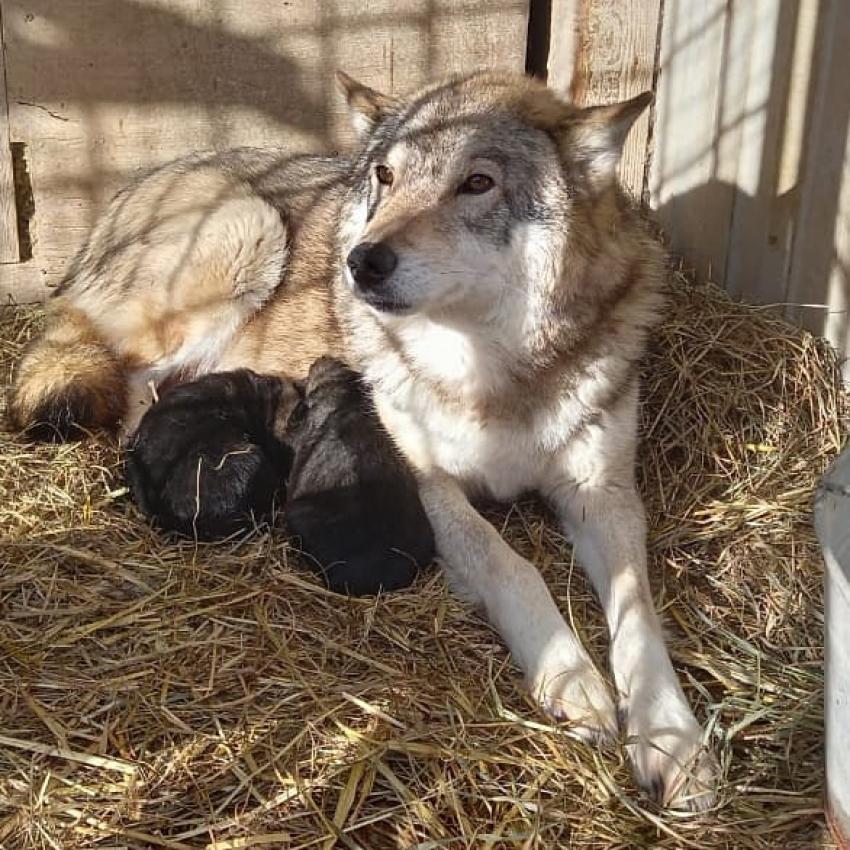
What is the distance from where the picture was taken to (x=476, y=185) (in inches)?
120

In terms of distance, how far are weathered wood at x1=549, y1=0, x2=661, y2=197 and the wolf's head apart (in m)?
1.37

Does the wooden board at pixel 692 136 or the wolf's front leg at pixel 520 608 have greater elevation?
the wooden board at pixel 692 136

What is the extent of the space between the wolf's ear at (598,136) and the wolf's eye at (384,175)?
1.70ft

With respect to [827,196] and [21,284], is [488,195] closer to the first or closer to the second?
[827,196]

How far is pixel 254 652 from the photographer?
294cm

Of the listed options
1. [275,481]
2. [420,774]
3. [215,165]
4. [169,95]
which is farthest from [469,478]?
[169,95]

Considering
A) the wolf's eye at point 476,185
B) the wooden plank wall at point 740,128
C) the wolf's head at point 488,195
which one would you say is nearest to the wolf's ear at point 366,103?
the wolf's head at point 488,195

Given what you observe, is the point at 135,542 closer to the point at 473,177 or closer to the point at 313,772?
the point at 313,772

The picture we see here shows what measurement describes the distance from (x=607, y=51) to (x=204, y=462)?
245 cm

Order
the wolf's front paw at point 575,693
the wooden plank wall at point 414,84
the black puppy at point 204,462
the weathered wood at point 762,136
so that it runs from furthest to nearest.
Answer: the wooden plank wall at point 414,84, the weathered wood at point 762,136, the black puppy at point 204,462, the wolf's front paw at point 575,693

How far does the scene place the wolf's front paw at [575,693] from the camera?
266 cm

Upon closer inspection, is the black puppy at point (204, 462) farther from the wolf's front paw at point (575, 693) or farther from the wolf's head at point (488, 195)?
the wolf's front paw at point (575, 693)

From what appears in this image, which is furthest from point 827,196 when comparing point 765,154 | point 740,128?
point 740,128

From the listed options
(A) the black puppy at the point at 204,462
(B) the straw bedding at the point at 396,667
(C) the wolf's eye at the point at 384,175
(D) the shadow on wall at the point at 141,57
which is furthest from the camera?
(D) the shadow on wall at the point at 141,57
